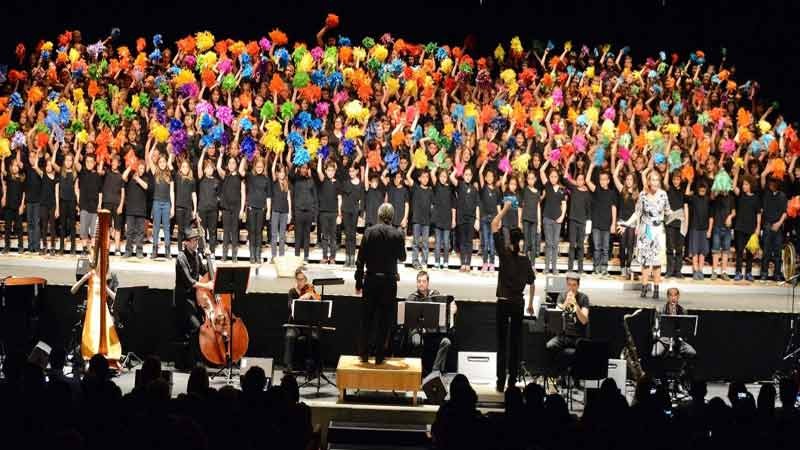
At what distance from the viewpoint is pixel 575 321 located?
11070 mm

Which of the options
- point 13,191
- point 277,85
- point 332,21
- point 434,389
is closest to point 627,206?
point 277,85

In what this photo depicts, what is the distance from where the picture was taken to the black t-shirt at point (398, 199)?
15.0m

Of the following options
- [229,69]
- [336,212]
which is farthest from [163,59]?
[336,212]

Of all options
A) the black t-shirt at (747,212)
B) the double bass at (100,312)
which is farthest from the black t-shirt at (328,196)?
the black t-shirt at (747,212)

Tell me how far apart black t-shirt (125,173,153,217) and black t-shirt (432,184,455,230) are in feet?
15.0

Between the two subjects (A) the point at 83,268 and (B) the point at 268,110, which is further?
(B) the point at 268,110

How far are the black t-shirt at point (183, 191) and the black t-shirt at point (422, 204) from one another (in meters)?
3.46

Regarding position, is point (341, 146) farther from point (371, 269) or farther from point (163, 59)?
point (371, 269)

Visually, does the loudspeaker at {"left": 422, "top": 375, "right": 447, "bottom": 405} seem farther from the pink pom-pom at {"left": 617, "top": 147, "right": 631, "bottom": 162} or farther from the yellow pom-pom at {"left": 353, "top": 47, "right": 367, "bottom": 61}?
the yellow pom-pom at {"left": 353, "top": 47, "right": 367, "bottom": 61}

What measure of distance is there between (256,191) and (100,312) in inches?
188

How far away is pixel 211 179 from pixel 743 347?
26.5 feet

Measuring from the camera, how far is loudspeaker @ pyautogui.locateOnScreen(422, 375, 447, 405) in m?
9.29

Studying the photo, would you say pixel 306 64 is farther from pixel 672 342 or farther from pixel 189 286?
pixel 672 342

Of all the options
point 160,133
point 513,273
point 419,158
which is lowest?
point 513,273
